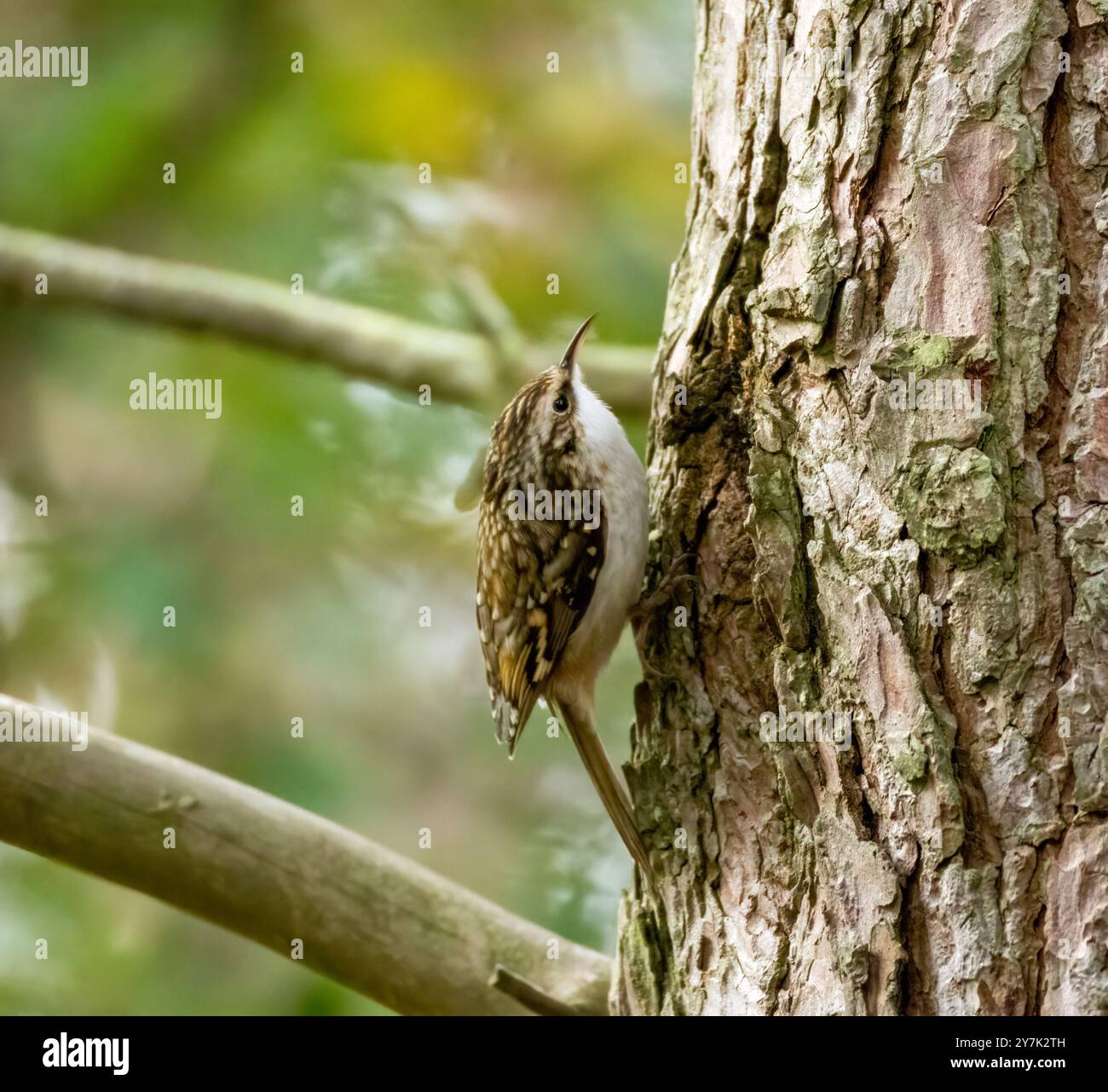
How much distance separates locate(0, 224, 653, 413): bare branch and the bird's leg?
982 mm

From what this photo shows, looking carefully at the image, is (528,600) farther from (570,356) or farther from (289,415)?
(289,415)

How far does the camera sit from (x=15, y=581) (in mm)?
3986

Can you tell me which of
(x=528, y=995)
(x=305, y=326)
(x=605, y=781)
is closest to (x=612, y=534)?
(x=605, y=781)

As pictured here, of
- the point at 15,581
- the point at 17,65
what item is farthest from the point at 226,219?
the point at 15,581

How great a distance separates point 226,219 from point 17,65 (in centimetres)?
78

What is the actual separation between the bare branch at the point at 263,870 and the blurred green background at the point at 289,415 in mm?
1307

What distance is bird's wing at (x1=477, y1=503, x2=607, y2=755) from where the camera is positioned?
8.62ft

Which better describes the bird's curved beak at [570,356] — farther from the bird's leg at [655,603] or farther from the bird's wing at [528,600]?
the bird's leg at [655,603]

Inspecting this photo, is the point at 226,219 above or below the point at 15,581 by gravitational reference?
above

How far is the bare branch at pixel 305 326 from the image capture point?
329cm

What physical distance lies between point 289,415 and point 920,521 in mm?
2606

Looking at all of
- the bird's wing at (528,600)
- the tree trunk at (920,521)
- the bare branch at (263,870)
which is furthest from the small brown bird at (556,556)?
the tree trunk at (920,521)

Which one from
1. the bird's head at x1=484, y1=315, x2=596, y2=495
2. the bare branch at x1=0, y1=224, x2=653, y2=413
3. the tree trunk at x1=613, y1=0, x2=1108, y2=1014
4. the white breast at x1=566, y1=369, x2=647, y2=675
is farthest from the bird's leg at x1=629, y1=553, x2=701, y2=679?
the bare branch at x1=0, y1=224, x2=653, y2=413

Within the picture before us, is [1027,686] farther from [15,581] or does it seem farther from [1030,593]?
[15,581]
